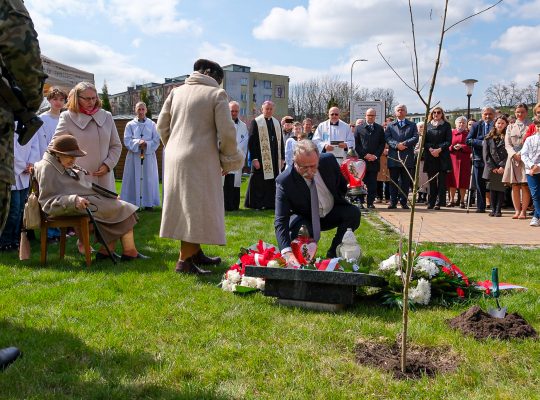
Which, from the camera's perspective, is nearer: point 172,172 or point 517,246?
point 172,172

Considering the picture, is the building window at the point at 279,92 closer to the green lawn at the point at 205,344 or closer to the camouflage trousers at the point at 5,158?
the green lawn at the point at 205,344

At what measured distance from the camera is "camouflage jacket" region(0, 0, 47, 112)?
262 cm

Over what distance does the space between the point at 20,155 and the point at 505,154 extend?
8.87 meters

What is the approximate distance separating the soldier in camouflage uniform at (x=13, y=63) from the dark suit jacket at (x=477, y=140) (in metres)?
10.5

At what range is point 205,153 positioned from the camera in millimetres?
5438

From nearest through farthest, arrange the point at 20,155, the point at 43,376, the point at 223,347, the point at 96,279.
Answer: the point at 43,376, the point at 223,347, the point at 96,279, the point at 20,155

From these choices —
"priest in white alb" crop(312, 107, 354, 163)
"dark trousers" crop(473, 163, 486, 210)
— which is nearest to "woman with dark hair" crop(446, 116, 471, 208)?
"dark trousers" crop(473, 163, 486, 210)

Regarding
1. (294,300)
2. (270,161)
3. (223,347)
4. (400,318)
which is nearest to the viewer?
(223,347)

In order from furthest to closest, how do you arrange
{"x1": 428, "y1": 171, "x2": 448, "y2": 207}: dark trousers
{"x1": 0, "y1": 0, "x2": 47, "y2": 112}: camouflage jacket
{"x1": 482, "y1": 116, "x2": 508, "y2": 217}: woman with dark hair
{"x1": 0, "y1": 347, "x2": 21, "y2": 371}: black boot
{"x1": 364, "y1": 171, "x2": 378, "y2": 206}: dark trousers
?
{"x1": 428, "y1": 171, "x2": 448, "y2": 207}: dark trousers < {"x1": 364, "y1": 171, "x2": 378, "y2": 206}: dark trousers < {"x1": 482, "y1": 116, "x2": 508, "y2": 217}: woman with dark hair < {"x1": 0, "y1": 347, "x2": 21, "y2": 371}: black boot < {"x1": 0, "y1": 0, "x2": 47, "y2": 112}: camouflage jacket

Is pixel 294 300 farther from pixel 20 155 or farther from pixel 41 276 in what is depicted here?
pixel 20 155

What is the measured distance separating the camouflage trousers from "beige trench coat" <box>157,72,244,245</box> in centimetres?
267

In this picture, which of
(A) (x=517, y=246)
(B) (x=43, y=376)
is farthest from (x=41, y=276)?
(A) (x=517, y=246)

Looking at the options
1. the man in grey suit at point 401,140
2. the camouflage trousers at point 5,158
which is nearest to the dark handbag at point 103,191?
the camouflage trousers at point 5,158

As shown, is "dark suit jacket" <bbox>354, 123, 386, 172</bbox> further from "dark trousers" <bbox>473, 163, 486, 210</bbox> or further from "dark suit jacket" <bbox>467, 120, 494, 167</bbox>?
→ "dark trousers" <bbox>473, 163, 486, 210</bbox>
